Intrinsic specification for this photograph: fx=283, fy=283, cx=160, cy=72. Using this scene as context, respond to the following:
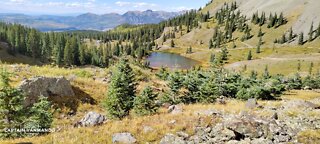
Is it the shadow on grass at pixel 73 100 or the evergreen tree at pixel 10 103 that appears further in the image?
the shadow on grass at pixel 73 100

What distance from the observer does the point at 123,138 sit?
14734 millimetres

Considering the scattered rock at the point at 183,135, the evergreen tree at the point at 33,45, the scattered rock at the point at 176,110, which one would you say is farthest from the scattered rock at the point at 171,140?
the evergreen tree at the point at 33,45

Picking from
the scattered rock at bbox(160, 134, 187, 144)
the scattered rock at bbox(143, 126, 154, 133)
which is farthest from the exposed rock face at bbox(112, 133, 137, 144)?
the scattered rock at bbox(160, 134, 187, 144)

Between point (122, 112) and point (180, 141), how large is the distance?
9.51 m

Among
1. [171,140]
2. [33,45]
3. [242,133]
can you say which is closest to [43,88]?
[171,140]

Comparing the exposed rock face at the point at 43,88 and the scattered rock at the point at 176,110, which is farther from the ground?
the exposed rock face at the point at 43,88

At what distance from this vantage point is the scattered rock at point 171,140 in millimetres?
14688

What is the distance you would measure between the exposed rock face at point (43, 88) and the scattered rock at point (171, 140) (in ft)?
45.2

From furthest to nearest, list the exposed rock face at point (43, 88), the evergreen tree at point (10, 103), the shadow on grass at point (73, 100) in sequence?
the shadow on grass at point (73, 100), the exposed rock face at point (43, 88), the evergreen tree at point (10, 103)

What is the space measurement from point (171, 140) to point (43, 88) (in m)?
16.4

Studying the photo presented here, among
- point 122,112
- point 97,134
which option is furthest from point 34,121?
point 122,112

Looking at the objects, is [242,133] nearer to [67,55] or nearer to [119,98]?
[119,98]

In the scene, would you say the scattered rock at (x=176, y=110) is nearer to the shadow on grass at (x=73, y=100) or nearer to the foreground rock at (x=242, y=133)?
the foreground rock at (x=242, y=133)

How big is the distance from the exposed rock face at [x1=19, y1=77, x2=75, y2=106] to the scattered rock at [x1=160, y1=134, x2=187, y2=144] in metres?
13.8
